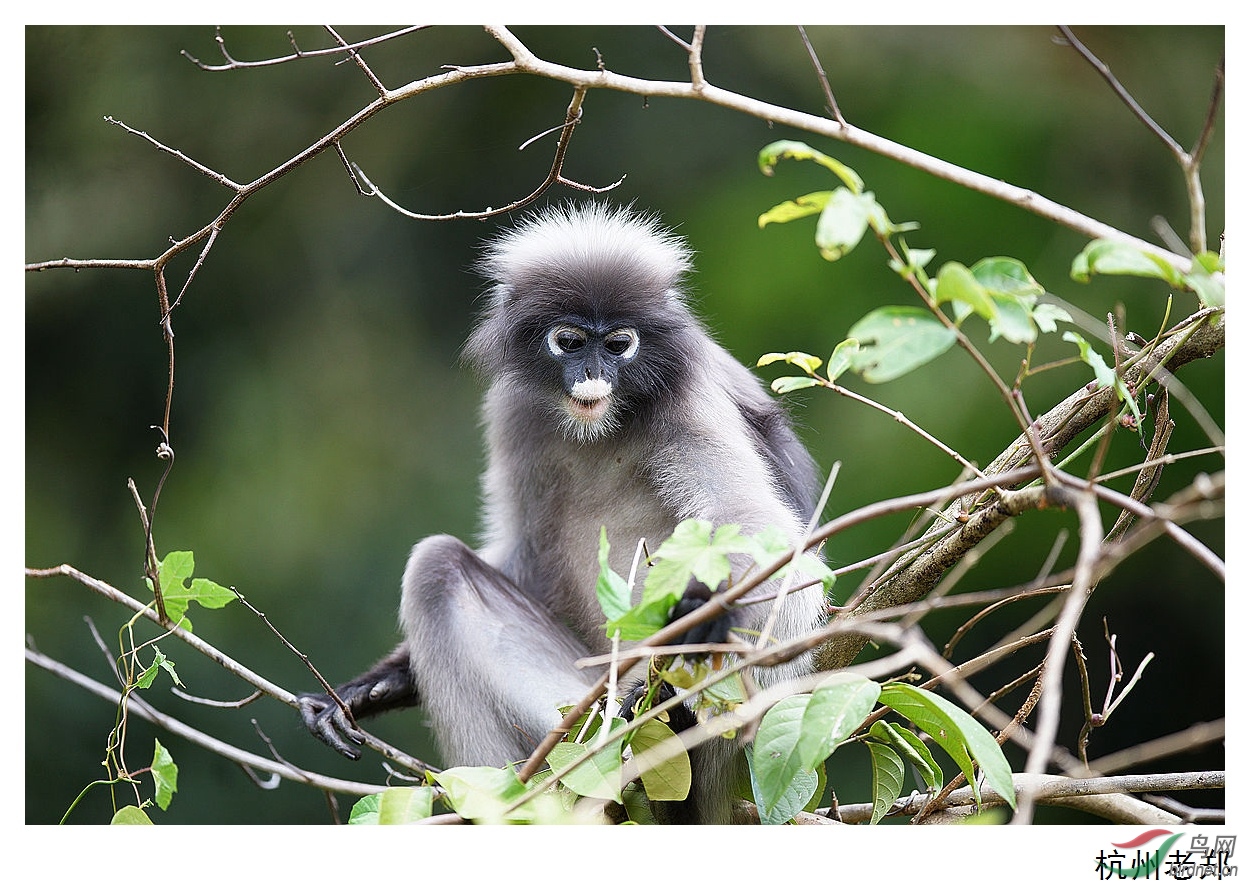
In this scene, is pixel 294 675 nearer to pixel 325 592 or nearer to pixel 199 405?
pixel 325 592

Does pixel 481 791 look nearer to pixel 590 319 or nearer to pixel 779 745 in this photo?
pixel 779 745

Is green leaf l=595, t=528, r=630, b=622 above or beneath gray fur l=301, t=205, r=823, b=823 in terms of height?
beneath

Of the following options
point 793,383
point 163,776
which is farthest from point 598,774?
point 163,776

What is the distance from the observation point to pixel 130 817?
192cm

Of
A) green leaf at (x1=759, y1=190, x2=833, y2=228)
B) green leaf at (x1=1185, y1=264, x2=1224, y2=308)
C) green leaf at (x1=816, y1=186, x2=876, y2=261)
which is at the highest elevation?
green leaf at (x1=759, y1=190, x2=833, y2=228)

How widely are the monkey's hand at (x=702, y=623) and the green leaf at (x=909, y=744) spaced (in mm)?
266

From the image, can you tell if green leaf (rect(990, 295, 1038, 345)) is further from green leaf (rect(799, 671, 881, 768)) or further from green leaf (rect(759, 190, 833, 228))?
green leaf (rect(799, 671, 881, 768))

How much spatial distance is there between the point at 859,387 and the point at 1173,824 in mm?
2320

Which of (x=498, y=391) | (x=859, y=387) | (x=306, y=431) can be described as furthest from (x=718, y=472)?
(x=306, y=431)

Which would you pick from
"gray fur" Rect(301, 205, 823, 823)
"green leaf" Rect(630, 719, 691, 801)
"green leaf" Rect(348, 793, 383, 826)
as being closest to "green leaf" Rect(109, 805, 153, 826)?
"green leaf" Rect(348, 793, 383, 826)

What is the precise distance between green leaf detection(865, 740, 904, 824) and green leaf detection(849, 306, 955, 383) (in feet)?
2.63

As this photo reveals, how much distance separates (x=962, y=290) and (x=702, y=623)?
682 mm

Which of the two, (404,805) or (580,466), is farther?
(580,466)

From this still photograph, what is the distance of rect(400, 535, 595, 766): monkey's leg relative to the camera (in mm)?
2406
